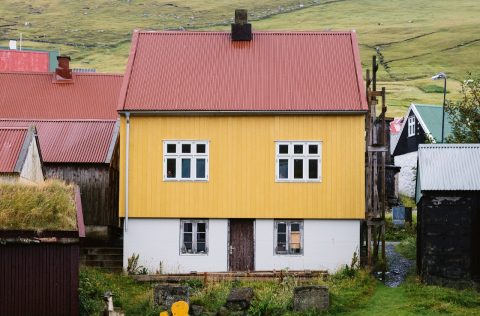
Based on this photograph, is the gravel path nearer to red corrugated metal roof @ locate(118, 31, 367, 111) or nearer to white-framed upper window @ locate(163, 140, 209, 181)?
red corrugated metal roof @ locate(118, 31, 367, 111)

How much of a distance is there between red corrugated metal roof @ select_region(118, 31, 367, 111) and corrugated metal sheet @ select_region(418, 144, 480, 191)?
3.25m

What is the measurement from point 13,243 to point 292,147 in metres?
12.8

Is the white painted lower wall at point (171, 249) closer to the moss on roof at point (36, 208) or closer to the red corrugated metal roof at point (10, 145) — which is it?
the red corrugated metal roof at point (10, 145)

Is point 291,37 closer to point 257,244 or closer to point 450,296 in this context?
point 257,244

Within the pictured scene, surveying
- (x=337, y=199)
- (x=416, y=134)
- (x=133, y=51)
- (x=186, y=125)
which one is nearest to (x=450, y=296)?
(x=337, y=199)

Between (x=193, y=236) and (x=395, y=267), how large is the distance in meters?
7.61

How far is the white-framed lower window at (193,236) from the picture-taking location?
34.8 meters

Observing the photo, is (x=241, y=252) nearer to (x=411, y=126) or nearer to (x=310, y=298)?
(x=310, y=298)

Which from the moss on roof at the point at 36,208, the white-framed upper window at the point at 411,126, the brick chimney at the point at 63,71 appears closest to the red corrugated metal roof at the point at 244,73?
the moss on roof at the point at 36,208

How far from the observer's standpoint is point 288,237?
3472 cm

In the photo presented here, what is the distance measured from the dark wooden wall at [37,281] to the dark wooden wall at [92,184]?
1145cm

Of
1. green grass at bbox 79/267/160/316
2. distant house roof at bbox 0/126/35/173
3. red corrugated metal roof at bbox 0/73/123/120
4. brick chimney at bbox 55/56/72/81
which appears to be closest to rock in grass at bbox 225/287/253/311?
green grass at bbox 79/267/160/316

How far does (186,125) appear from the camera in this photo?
3519 centimetres

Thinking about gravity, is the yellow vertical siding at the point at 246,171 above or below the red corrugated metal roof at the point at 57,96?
below
